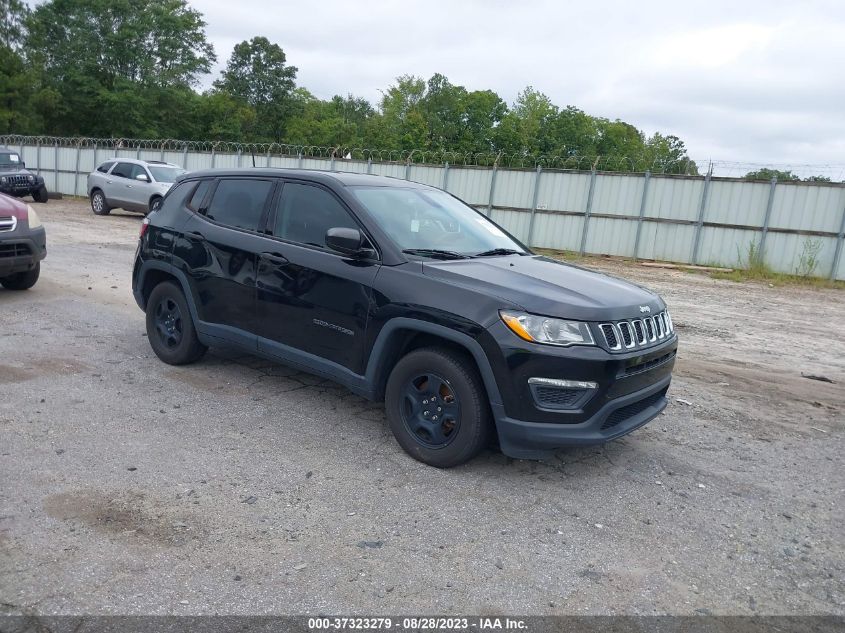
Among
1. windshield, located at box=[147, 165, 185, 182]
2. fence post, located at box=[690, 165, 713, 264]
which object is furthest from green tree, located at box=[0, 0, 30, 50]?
fence post, located at box=[690, 165, 713, 264]

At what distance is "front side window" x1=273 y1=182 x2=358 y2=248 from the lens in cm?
483

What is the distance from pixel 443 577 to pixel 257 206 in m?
3.29

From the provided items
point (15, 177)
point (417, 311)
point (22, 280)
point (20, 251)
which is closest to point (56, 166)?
point (15, 177)

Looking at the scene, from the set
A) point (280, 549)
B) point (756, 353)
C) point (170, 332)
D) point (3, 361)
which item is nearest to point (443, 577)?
point (280, 549)

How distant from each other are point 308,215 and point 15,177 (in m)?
21.6

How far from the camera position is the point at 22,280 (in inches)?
343

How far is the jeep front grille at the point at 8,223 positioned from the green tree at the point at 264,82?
6158 centimetres

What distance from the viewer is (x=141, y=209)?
828 inches

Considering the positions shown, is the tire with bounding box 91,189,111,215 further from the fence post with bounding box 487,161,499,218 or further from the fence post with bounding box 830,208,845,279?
the fence post with bounding box 830,208,845,279

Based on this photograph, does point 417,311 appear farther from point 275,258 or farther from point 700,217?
point 700,217

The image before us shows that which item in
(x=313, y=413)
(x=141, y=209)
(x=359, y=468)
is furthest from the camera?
(x=141, y=209)

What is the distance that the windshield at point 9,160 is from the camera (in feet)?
72.8

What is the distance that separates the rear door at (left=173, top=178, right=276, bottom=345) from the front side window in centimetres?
18

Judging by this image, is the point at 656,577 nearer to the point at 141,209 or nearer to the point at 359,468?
the point at 359,468
